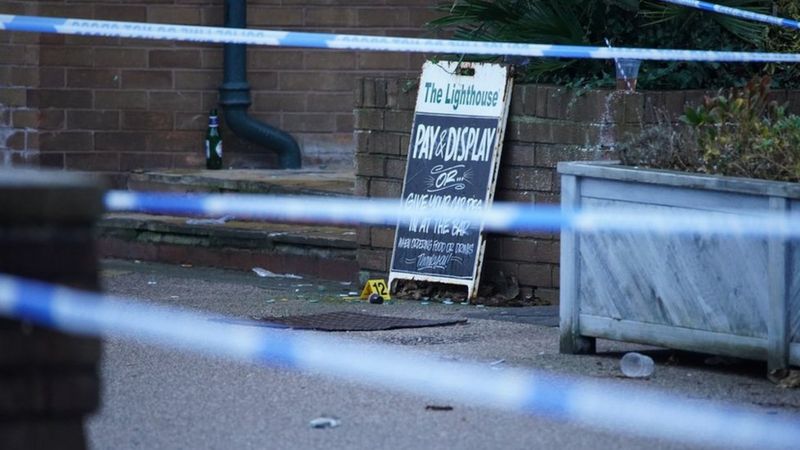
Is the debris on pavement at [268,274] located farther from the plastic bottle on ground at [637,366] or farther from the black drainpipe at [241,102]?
the plastic bottle on ground at [637,366]

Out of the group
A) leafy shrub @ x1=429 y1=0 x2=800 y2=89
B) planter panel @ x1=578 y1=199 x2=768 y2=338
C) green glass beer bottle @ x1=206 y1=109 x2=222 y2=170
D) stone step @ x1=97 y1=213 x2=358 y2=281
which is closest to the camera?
planter panel @ x1=578 y1=199 x2=768 y2=338

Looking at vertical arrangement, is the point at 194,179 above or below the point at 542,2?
below

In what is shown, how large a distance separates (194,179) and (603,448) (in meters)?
6.68

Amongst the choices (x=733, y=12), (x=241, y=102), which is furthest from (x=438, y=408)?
(x=241, y=102)

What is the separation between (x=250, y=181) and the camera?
1134 cm

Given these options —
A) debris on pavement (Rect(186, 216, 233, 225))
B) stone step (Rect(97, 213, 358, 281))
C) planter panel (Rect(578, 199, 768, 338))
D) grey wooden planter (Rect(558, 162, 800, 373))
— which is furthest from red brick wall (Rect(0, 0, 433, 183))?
planter panel (Rect(578, 199, 768, 338))

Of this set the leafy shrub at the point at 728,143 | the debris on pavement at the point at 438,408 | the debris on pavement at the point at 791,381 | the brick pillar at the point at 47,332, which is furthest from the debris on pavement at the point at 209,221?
the brick pillar at the point at 47,332

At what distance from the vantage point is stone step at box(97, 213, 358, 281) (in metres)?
10.3

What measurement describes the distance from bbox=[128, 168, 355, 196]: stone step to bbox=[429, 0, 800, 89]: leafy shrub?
210 cm

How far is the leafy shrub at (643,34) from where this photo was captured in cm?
909

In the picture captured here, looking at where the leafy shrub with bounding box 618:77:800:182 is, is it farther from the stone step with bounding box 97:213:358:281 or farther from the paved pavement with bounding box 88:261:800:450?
the stone step with bounding box 97:213:358:281

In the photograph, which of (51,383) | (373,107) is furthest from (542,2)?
(51,383)

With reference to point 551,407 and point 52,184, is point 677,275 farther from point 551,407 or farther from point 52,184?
point 52,184

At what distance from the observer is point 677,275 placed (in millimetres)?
6816
